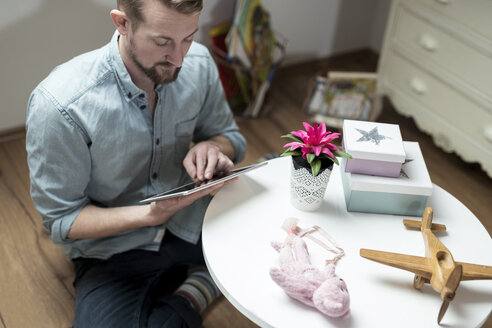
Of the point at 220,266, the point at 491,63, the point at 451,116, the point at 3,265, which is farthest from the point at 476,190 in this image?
the point at 3,265

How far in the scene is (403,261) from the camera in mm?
937

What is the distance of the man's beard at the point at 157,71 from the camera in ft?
3.59

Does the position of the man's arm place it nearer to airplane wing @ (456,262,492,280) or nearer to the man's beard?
the man's beard

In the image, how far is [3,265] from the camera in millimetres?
1527

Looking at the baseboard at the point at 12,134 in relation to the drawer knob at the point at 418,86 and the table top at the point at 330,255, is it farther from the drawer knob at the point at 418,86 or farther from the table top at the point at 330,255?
the drawer knob at the point at 418,86

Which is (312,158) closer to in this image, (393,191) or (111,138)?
(393,191)

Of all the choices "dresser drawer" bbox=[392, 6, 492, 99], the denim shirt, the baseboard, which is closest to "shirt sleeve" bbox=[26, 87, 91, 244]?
the denim shirt

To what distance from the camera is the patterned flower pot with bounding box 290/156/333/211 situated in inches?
40.7

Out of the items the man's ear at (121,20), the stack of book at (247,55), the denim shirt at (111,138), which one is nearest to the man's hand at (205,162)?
the denim shirt at (111,138)

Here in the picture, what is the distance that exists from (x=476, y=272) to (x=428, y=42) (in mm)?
1247

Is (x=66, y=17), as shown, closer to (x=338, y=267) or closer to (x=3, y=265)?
(x=3, y=265)

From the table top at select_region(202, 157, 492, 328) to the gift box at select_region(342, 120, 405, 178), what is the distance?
0.11 metres

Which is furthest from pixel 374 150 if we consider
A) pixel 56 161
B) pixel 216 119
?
pixel 56 161

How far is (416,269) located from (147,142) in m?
0.68
